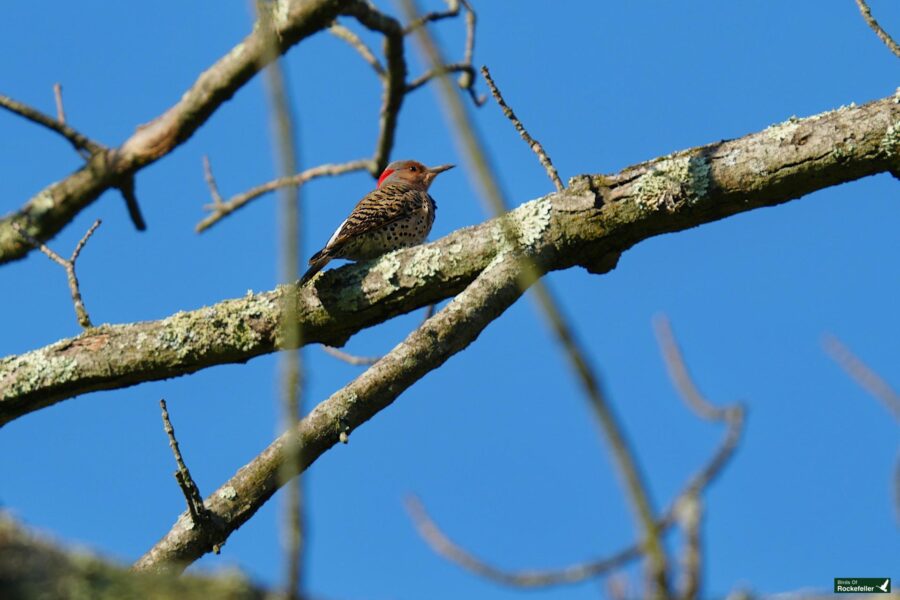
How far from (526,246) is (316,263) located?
172 cm

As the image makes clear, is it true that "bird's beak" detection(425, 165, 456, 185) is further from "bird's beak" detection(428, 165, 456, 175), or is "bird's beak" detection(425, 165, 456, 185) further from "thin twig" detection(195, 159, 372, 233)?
"thin twig" detection(195, 159, 372, 233)

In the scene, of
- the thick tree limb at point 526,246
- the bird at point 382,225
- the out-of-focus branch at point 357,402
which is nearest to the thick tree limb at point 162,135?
the out-of-focus branch at point 357,402

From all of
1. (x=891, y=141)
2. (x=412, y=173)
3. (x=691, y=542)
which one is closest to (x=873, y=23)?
(x=891, y=141)

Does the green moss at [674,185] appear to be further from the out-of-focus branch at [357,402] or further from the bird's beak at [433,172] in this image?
the bird's beak at [433,172]

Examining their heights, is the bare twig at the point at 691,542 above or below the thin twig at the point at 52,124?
below

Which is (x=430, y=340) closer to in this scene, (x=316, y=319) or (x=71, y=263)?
(x=316, y=319)

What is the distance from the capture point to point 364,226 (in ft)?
26.1

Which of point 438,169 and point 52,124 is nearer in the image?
point 52,124

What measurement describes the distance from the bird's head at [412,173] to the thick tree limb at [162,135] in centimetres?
647

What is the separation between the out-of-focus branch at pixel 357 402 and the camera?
476 cm

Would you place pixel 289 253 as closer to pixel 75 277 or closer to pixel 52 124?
pixel 52 124

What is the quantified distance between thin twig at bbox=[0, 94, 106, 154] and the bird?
2.73m

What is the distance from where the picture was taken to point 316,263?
6.93 m

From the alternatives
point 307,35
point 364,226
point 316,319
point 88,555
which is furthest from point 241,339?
point 88,555
